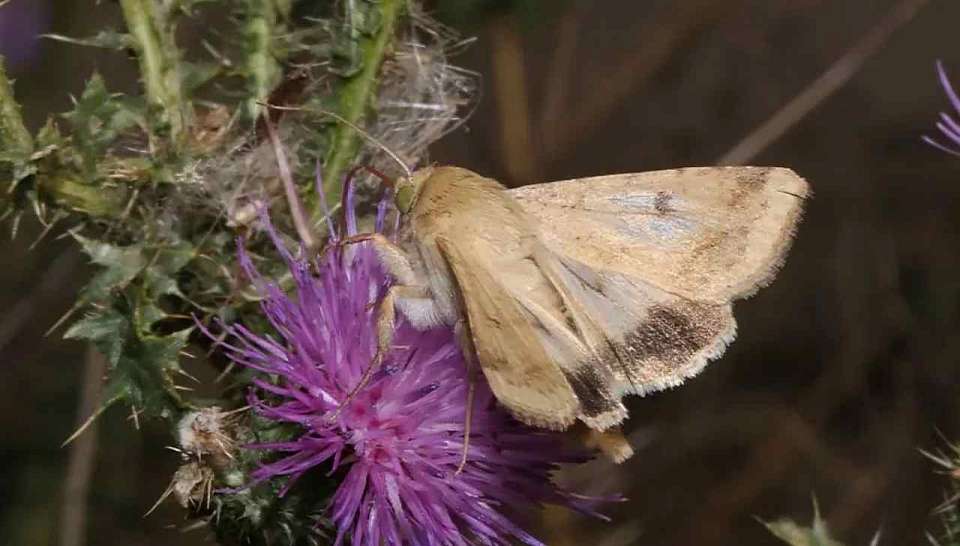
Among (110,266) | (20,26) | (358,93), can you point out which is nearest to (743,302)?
(358,93)

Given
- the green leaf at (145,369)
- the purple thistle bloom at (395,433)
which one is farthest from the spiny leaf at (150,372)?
the purple thistle bloom at (395,433)

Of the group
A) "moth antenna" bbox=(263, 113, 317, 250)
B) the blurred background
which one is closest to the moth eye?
"moth antenna" bbox=(263, 113, 317, 250)

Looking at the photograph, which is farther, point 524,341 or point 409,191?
point 409,191

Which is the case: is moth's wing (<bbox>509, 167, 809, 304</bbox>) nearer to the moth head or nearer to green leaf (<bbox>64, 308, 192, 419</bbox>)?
the moth head

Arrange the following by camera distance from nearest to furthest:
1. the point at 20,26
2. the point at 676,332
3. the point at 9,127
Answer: the point at 676,332 < the point at 9,127 < the point at 20,26

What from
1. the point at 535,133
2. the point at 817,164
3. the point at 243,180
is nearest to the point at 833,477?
the point at 817,164

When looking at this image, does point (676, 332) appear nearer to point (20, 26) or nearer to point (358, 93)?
point (358, 93)
